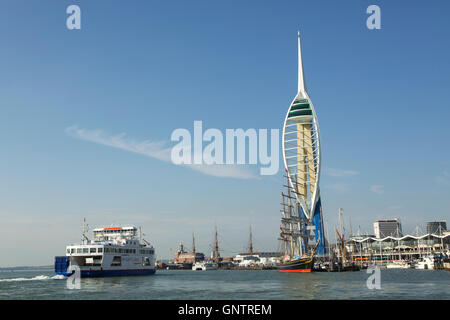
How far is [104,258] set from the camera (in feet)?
300

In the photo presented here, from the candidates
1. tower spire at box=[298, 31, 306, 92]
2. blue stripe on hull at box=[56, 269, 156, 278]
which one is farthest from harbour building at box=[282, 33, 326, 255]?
blue stripe on hull at box=[56, 269, 156, 278]

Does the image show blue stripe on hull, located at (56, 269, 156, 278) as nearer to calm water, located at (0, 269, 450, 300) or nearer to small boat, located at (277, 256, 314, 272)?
calm water, located at (0, 269, 450, 300)

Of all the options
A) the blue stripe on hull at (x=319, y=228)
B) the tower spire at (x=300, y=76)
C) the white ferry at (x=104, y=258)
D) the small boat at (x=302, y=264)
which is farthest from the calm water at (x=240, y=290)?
the tower spire at (x=300, y=76)

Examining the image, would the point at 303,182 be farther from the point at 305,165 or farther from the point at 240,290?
the point at 240,290

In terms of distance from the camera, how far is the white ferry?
90.1 metres

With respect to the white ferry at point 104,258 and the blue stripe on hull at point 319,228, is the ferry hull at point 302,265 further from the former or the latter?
the white ferry at point 104,258

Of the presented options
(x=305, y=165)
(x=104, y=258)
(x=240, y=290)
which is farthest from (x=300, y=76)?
(x=240, y=290)

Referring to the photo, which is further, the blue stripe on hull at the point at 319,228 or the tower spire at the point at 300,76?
the tower spire at the point at 300,76

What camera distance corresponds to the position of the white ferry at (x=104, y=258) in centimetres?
9006
